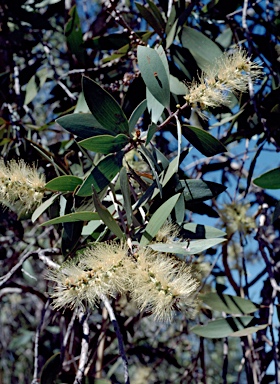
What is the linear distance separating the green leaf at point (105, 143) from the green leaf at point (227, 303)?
1.96 feet

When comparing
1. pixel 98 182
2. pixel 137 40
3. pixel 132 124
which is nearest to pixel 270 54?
pixel 137 40

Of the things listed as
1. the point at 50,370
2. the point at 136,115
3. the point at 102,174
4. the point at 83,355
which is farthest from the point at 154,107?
the point at 50,370

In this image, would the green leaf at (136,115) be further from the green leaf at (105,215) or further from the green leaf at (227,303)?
the green leaf at (227,303)

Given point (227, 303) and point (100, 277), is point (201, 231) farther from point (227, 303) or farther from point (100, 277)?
point (227, 303)

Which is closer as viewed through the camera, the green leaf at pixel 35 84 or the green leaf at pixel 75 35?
the green leaf at pixel 75 35

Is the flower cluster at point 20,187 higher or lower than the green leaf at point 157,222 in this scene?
higher

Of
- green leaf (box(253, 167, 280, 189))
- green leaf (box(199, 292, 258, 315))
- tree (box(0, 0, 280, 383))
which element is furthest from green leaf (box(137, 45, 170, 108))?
green leaf (box(199, 292, 258, 315))

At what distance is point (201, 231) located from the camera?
895mm

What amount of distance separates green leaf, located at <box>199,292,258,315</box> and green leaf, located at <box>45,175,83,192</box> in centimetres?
57

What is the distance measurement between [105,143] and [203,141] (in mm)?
201

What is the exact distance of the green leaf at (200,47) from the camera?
1.26 metres

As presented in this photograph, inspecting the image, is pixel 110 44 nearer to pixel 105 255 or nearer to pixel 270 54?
pixel 270 54

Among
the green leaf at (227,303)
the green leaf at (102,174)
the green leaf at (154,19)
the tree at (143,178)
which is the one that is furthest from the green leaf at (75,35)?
the green leaf at (227,303)

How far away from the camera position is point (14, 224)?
1.38 meters
